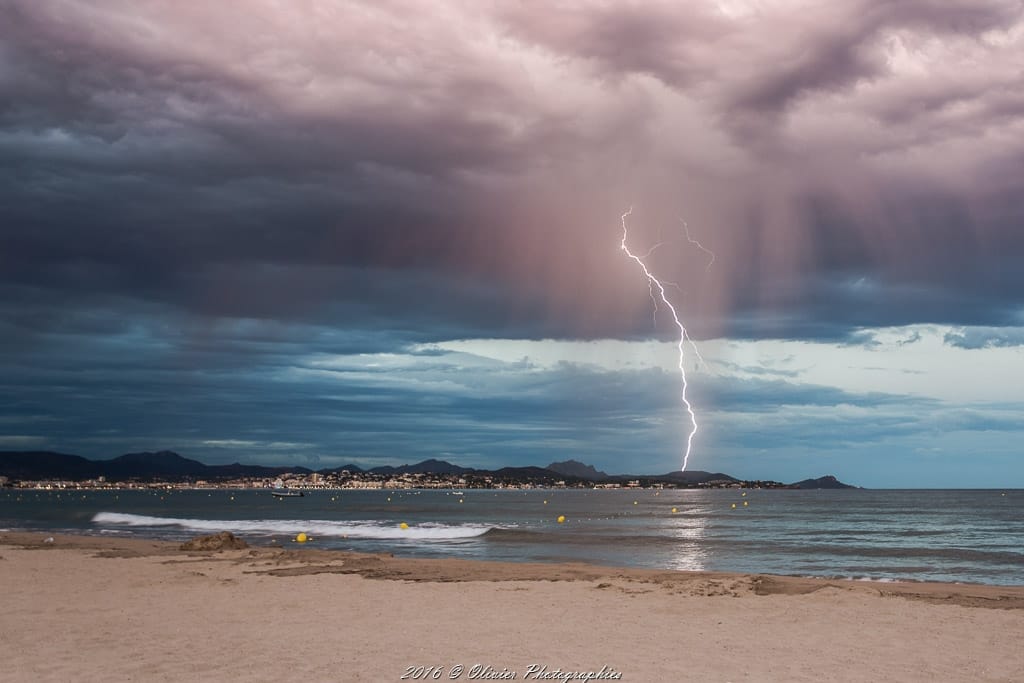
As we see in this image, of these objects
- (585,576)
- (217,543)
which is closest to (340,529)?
(217,543)

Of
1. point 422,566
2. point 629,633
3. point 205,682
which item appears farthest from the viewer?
point 422,566

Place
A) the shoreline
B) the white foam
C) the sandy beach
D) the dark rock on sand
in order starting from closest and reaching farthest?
the sandy beach < the shoreline < the dark rock on sand < the white foam

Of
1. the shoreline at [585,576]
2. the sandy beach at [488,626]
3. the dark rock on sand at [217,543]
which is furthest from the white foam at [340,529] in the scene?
the sandy beach at [488,626]

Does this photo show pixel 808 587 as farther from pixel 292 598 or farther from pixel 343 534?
pixel 343 534

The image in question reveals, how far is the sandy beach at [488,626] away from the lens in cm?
1145

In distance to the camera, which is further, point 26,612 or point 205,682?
point 26,612

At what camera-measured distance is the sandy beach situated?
11.4 meters

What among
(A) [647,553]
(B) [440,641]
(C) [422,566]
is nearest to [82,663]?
(B) [440,641]

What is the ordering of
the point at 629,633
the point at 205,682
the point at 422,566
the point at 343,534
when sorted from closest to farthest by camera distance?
the point at 205,682 < the point at 629,633 < the point at 422,566 < the point at 343,534

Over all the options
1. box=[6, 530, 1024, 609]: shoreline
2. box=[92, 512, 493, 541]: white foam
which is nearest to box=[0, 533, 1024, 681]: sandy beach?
box=[6, 530, 1024, 609]: shoreline

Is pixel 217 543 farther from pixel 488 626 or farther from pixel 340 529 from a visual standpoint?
pixel 340 529

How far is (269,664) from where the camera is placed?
11477 mm

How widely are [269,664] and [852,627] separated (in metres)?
10.5

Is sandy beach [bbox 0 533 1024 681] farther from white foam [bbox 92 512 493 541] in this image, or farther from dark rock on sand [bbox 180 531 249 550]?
white foam [bbox 92 512 493 541]
